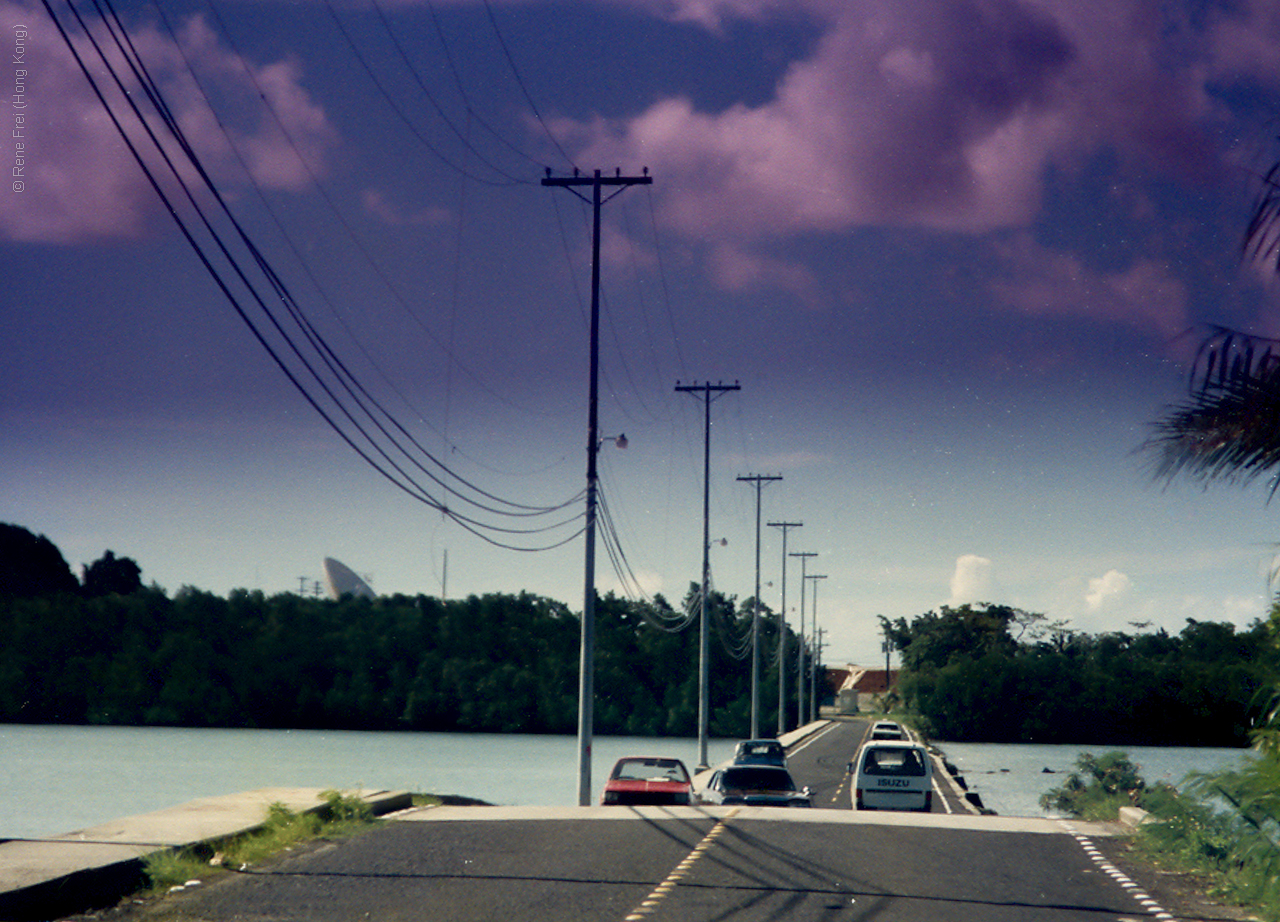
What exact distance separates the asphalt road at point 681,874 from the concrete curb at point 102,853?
2.73 feet

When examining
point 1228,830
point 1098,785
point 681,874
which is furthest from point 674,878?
point 1098,785

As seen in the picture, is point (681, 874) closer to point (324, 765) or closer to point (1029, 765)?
point (1029, 765)

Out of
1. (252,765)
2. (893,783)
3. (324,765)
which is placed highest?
(893,783)

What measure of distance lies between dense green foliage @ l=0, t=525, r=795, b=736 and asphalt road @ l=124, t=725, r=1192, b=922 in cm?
12477

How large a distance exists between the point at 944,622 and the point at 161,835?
15121cm

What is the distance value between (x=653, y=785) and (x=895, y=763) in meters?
7.61

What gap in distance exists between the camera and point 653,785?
83.0 ft

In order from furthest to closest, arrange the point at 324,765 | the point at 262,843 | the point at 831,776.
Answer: the point at 324,765, the point at 831,776, the point at 262,843

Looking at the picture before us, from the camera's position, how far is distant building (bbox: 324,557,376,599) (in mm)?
168125

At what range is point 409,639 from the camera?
5866 inches

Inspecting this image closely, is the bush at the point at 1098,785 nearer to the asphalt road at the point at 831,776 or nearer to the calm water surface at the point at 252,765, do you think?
the asphalt road at the point at 831,776

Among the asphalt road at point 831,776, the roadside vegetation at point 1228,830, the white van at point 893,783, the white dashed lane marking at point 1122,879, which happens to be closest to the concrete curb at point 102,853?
the white dashed lane marking at point 1122,879

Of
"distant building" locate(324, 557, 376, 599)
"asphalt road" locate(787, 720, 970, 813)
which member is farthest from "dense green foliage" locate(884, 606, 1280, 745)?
"distant building" locate(324, 557, 376, 599)

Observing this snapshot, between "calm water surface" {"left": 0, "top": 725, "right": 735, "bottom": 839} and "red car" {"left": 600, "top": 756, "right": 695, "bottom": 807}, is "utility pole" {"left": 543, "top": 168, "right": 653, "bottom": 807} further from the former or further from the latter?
"calm water surface" {"left": 0, "top": 725, "right": 735, "bottom": 839}
